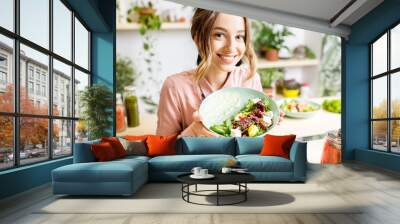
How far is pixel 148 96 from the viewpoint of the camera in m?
9.91

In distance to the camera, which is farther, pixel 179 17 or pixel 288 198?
pixel 179 17

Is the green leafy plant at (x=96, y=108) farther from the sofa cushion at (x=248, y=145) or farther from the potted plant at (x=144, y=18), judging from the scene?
the sofa cushion at (x=248, y=145)

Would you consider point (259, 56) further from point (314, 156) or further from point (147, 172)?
point (147, 172)

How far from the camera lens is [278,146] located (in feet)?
21.3

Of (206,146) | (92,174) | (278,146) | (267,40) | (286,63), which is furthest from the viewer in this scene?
(286,63)

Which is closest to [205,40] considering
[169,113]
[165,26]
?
[165,26]

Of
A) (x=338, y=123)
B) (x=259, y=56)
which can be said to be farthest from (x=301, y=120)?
(x=259, y=56)

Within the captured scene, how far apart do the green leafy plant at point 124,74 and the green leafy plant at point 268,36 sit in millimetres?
2970

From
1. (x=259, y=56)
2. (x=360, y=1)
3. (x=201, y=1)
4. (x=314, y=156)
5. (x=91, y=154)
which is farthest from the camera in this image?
(x=259, y=56)

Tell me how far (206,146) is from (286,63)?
4792 mm

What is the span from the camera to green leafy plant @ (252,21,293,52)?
1053 centimetres

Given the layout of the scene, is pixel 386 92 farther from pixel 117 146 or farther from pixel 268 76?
pixel 117 146

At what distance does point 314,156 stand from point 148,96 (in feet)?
13.0

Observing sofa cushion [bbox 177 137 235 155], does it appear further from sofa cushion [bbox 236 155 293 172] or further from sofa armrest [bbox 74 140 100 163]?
sofa armrest [bbox 74 140 100 163]
